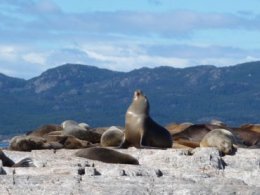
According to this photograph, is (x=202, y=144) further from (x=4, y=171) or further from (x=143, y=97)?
(x=4, y=171)

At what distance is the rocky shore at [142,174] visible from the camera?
12.3 m

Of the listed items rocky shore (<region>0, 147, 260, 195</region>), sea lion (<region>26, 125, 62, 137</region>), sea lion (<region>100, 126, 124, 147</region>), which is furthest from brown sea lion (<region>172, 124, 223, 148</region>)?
rocky shore (<region>0, 147, 260, 195</region>)

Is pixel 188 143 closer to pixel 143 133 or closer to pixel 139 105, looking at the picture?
pixel 143 133

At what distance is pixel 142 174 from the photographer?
13945 millimetres

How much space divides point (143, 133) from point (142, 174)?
6.36m

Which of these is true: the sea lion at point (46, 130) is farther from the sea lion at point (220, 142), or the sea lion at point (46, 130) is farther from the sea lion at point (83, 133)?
the sea lion at point (220, 142)

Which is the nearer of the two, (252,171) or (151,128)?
(252,171)

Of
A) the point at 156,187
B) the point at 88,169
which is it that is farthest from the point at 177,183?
the point at 88,169

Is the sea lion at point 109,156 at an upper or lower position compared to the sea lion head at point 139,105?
lower

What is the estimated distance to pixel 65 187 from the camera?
12211 millimetres

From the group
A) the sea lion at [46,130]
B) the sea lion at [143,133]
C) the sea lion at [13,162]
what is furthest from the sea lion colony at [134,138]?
the sea lion at [13,162]

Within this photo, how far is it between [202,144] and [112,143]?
209 cm

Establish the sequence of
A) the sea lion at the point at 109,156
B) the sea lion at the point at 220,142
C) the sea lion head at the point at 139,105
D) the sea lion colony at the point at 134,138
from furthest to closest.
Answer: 1. the sea lion head at the point at 139,105
2. the sea lion colony at the point at 134,138
3. the sea lion at the point at 220,142
4. the sea lion at the point at 109,156

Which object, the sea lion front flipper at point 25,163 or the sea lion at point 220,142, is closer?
the sea lion front flipper at point 25,163
